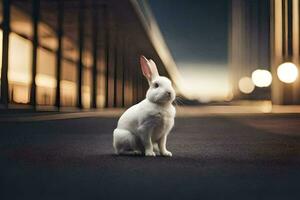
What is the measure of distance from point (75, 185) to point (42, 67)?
2237cm

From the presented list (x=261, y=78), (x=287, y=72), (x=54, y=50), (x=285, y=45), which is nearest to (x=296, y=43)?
(x=285, y=45)

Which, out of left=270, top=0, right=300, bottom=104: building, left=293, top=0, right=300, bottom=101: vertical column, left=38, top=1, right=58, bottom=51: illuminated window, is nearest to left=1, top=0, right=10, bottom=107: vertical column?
left=38, top=1, right=58, bottom=51: illuminated window

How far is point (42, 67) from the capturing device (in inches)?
976

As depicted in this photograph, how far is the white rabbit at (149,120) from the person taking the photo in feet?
14.7

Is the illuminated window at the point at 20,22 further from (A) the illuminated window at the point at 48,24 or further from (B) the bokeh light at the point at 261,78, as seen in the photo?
(B) the bokeh light at the point at 261,78

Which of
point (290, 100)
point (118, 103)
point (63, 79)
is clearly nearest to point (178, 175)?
point (290, 100)

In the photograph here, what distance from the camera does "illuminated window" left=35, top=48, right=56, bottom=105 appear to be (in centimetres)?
2416

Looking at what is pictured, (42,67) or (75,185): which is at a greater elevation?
(42,67)

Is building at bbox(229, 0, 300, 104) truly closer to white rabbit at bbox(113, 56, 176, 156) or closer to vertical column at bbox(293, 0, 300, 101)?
vertical column at bbox(293, 0, 300, 101)

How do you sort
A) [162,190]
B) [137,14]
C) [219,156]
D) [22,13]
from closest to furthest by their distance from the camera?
[162,190], [219,156], [22,13], [137,14]

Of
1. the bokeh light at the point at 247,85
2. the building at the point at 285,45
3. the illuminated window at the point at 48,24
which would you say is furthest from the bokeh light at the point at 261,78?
the illuminated window at the point at 48,24

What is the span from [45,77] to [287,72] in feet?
41.5

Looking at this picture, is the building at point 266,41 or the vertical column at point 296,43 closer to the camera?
the vertical column at point 296,43

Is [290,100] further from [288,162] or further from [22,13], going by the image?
[288,162]
